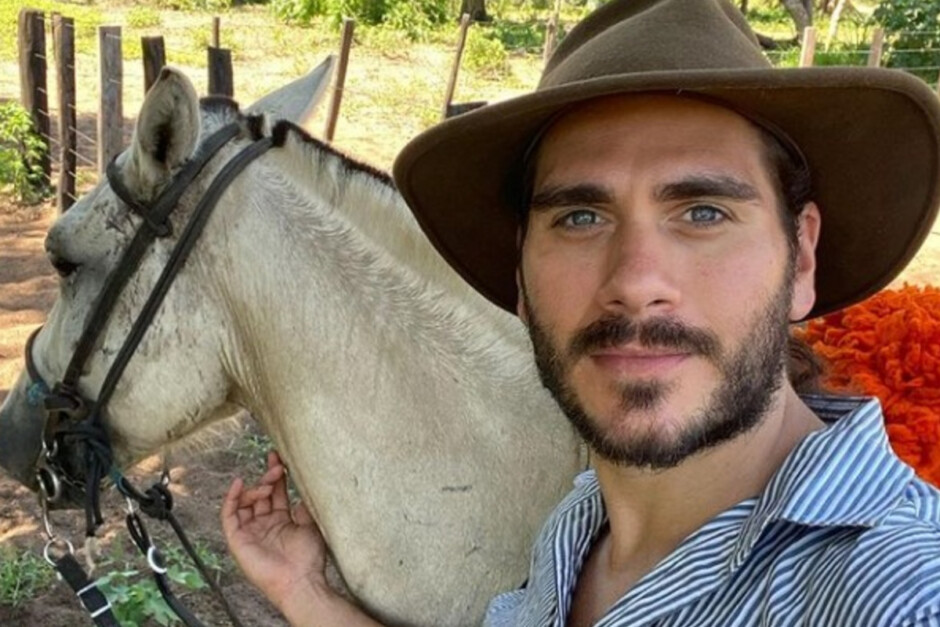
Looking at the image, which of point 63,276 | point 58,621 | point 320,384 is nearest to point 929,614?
point 320,384

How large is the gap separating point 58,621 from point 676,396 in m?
3.59

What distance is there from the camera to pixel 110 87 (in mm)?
8180

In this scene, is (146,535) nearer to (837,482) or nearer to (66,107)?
(837,482)

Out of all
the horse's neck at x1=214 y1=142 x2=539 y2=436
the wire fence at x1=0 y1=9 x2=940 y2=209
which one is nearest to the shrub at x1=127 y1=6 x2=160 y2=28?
the wire fence at x1=0 y1=9 x2=940 y2=209

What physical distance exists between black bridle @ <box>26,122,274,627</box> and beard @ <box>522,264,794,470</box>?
1355mm

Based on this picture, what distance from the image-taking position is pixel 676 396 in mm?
1400

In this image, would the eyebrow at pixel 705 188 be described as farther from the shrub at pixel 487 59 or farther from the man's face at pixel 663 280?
the shrub at pixel 487 59

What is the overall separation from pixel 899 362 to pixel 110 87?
24.1 feet

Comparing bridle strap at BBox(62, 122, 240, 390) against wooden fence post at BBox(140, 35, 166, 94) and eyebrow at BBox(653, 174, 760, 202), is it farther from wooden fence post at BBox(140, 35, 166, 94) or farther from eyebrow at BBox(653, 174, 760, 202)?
wooden fence post at BBox(140, 35, 166, 94)

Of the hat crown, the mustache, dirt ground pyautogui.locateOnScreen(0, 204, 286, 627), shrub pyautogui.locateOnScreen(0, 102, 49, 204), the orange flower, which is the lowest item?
dirt ground pyautogui.locateOnScreen(0, 204, 286, 627)

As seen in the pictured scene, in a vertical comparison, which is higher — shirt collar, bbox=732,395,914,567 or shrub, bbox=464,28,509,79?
shirt collar, bbox=732,395,914,567

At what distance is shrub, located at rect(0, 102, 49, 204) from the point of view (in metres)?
9.38

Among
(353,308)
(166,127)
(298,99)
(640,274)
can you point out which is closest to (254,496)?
(353,308)

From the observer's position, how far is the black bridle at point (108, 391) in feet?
8.14
